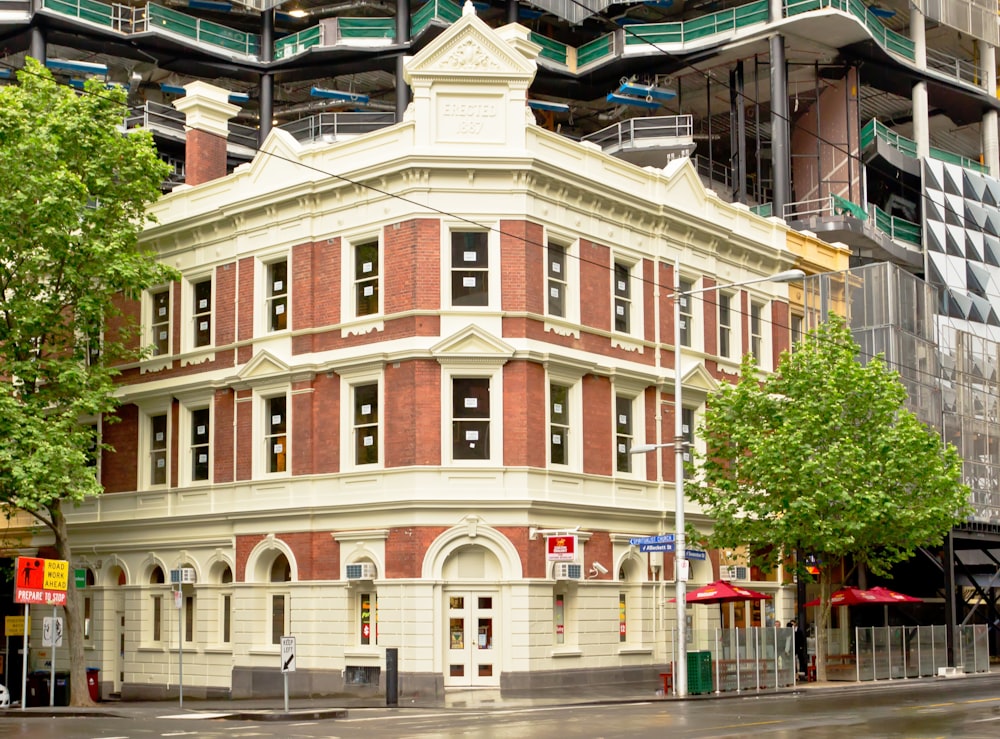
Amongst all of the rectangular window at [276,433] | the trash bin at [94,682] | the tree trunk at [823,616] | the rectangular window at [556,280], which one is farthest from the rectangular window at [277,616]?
the tree trunk at [823,616]

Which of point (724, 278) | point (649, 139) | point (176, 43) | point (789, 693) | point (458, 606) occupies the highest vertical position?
point (176, 43)

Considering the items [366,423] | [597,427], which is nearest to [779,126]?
[597,427]

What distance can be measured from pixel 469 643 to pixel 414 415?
18.3 ft

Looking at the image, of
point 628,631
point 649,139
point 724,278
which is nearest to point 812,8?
point 649,139

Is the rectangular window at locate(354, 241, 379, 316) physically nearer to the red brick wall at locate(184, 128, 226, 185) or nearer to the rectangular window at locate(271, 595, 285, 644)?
the rectangular window at locate(271, 595, 285, 644)

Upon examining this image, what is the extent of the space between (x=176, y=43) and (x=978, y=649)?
131 ft

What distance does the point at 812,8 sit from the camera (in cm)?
5541

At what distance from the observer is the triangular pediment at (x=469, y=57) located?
33.3 meters

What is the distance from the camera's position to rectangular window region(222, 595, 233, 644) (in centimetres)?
3634

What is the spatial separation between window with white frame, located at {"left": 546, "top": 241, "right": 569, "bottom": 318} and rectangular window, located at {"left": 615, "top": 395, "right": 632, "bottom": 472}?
323 centimetres

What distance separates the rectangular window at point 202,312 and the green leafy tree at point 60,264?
310cm

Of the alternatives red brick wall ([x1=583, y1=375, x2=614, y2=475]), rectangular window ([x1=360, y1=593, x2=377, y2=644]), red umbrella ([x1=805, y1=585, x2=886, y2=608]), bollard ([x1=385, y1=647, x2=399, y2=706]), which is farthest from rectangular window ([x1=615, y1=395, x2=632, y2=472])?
bollard ([x1=385, y1=647, x2=399, y2=706])

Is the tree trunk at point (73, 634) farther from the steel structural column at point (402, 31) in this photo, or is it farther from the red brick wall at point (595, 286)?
the steel structural column at point (402, 31)

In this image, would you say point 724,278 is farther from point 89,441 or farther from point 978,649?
point 89,441
